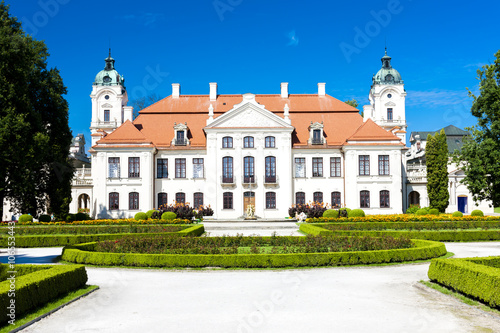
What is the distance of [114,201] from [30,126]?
1893cm

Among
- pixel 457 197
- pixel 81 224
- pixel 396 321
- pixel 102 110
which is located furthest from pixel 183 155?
pixel 396 321

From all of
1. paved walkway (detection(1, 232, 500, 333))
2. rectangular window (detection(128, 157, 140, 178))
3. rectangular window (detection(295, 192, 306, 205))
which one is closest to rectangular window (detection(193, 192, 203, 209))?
rectangular window (detection(128, 157, 140, 178))

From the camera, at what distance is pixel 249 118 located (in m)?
41.4

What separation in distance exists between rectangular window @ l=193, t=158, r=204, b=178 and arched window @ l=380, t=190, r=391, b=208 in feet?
53.7

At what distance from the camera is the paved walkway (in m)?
8.23

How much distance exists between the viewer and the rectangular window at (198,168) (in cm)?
4219

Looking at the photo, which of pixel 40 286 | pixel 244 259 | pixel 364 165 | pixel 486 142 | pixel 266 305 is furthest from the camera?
pixel 364 165

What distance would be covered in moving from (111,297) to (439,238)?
58.5 feet

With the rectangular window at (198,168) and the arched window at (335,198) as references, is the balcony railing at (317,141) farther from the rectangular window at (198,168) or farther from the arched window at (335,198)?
the rectangular window at (198,168)

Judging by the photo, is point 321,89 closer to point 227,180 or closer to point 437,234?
point 227,180

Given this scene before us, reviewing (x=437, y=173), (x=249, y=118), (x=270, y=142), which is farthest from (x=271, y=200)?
(x=437, y=173)

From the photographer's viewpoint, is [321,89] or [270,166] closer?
[270,166]

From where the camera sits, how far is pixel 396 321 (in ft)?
27.8

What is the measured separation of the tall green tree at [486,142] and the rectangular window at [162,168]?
24866 millimetres
